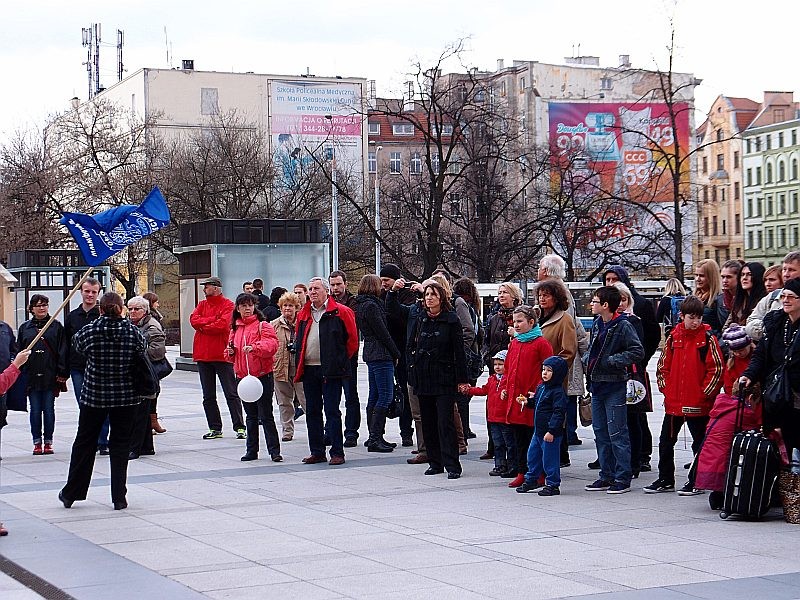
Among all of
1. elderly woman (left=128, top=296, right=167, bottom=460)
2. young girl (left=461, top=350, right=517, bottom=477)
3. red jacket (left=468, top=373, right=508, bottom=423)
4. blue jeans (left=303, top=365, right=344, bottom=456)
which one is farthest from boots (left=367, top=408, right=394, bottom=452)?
elderly woman (left=128, top=296, right=167, bottom=460)

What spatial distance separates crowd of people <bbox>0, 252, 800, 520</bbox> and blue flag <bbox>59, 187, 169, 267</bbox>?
0.58m

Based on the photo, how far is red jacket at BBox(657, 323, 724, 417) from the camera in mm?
10625

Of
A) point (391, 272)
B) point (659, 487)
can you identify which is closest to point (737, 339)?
point (659, 487)

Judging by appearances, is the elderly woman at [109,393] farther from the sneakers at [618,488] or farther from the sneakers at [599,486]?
the sneakers at [618,488]

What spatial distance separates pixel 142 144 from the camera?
51.8 metres

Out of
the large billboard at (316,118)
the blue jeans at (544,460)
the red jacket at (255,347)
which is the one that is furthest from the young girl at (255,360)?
the large billboard at (316,118)

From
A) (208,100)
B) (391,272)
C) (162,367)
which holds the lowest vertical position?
(162,367)

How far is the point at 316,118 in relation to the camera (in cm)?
8150

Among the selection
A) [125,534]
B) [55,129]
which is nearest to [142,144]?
[55,129]

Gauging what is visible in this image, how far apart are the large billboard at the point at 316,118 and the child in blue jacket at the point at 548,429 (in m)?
68.1

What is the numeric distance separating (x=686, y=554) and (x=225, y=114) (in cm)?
7249

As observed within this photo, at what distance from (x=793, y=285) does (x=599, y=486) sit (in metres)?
2.72

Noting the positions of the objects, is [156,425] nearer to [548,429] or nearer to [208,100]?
→ [548,429]

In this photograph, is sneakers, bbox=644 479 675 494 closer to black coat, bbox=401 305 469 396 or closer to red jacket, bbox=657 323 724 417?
red jacket, bbox=657 323 724 417
